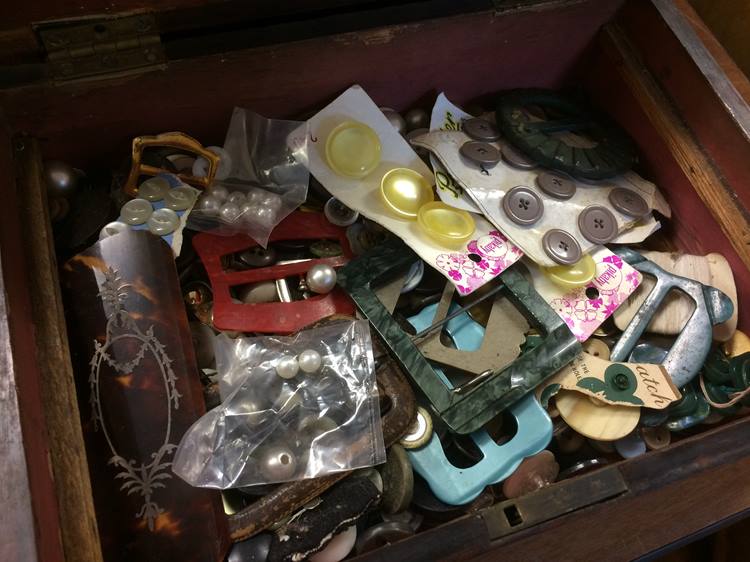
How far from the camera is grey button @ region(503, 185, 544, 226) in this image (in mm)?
947

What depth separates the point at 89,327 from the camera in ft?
2.53

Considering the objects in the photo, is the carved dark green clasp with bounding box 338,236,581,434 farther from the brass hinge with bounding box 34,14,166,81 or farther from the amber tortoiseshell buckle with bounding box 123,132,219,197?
the brass hinge with bounding box 34,14,166,81

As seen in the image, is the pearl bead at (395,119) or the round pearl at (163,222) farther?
the pearl bead at (395,119)

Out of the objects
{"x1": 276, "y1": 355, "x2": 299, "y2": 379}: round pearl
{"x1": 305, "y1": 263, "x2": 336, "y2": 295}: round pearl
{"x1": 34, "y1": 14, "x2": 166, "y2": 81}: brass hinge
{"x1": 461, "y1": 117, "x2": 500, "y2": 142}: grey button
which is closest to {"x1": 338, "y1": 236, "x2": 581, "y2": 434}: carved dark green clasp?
{"x1": 305, "y1": 263, "x2": 336, "y2": 295}: round pearl

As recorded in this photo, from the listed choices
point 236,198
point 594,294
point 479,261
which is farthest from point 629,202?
point 236,198

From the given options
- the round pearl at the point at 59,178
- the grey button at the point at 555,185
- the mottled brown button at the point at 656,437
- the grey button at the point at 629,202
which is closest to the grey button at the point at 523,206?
the grey button at the point at 555,185

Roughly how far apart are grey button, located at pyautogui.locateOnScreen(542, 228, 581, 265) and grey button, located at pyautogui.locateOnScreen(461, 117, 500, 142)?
0.64 ft

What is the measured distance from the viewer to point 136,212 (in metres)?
0.88

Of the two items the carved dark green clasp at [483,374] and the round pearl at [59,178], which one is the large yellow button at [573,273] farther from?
the round pearl at [59,178]

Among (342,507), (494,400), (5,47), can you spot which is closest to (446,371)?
(494,400)

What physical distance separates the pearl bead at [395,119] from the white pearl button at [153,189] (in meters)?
0.38

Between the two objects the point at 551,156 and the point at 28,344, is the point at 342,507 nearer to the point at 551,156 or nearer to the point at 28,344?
the point at 28,344

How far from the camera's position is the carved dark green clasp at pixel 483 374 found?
840 mm

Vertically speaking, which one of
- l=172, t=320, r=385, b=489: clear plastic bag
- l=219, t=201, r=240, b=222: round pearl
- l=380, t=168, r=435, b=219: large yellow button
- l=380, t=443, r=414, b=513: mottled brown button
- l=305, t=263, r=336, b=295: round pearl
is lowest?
l=380, t=443, r=414, b=513: mottled brown button
